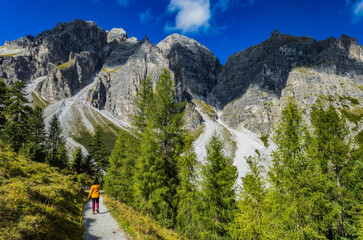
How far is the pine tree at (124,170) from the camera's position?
71.1 ft

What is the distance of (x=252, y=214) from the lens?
14.1 m

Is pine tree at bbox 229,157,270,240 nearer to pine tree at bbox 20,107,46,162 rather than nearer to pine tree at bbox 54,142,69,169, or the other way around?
pine tree at bbox 20,107,46,162

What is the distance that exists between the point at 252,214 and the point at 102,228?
10.7m

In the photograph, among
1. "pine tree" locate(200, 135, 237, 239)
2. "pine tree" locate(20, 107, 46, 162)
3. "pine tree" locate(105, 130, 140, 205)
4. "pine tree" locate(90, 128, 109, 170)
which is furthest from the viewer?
"pine tree" locate(90, 128, 109, 170)

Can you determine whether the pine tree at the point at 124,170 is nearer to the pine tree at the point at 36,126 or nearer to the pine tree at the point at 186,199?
the pine tree at the point at 186,199

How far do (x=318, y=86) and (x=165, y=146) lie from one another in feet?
776

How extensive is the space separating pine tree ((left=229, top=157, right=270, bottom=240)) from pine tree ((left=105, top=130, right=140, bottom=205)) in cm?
1092

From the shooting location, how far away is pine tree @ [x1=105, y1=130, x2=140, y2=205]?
21675 mm

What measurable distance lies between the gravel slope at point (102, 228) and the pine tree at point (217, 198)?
7.49 m

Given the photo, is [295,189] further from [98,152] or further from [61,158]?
[61,158]

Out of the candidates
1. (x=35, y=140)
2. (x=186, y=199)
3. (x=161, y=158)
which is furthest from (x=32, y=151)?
(x=186, y=199)

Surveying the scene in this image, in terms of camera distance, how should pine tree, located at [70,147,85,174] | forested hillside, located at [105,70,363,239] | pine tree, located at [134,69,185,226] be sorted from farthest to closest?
1. pine tree, located at [70,147,85,174]
2. pine tree, located at [134,69,185,226]
3. forested hillside, located at [105,70,363,239]

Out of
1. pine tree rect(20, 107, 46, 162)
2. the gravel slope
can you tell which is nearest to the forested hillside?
the gravel slope

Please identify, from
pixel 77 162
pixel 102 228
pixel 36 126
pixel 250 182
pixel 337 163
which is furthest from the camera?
pixel 77 162
